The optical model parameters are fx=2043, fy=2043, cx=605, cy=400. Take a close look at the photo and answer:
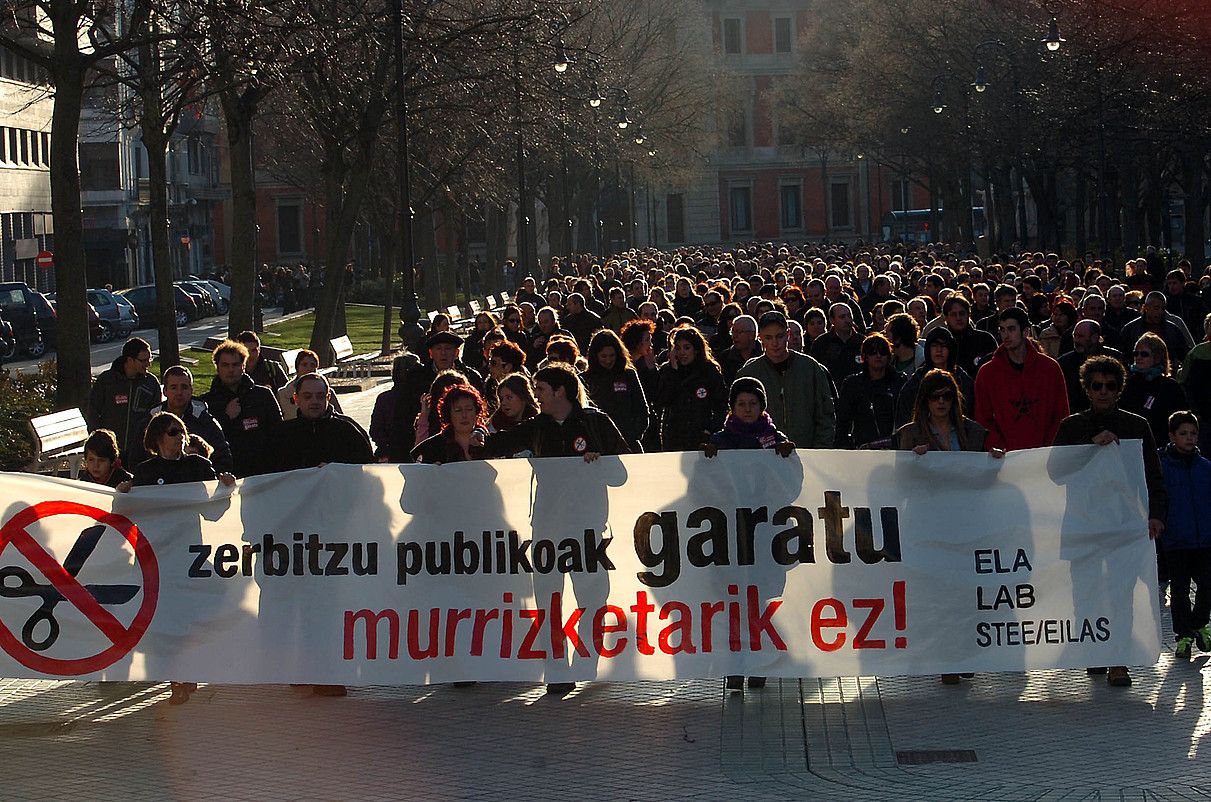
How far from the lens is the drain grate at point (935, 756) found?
8215 millimetres

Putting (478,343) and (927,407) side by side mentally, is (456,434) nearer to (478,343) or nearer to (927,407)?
(927,407)

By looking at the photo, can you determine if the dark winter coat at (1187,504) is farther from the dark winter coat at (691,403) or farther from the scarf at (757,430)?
the dark winter coat at (691,403)

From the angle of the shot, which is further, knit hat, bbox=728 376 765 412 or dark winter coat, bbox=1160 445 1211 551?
dark winter coat, bbox=1160 445 1211 551

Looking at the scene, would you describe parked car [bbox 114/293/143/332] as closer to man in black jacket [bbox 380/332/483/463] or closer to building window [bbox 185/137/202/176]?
building window [bbox 185/137/202/176]

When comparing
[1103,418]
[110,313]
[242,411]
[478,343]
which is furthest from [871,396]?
[110,313]

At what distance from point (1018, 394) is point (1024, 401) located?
0.18 feet

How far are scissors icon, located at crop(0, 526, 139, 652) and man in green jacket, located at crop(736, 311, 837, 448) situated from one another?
15.1ft

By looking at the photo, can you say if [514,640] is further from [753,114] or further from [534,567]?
[753,114]

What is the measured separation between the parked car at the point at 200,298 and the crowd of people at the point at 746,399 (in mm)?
48218

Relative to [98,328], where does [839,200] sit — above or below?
above

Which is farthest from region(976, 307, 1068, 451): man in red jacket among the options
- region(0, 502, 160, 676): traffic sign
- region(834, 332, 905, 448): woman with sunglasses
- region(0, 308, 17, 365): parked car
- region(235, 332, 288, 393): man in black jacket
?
region(0, 308, 17, 365): parked car

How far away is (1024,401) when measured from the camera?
1205 centimetres

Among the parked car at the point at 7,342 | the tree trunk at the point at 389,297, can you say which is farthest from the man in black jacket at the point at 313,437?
the parked car at the point at 7,342

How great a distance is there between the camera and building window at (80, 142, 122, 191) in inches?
3465
